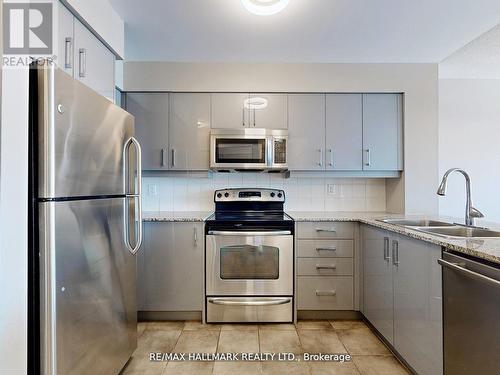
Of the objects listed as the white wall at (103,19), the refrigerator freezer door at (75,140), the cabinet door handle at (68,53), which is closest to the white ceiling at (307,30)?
the white wall at (103,19)

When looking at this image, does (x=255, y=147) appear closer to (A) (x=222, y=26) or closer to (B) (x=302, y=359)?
(A) (x=222, y=26)

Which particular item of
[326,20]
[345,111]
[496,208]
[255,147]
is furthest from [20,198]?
[496,208]

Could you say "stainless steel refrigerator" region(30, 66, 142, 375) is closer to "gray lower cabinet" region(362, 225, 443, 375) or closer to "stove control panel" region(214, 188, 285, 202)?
"stove control panel" region(214, 188, 285, 202)

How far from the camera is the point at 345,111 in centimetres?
283

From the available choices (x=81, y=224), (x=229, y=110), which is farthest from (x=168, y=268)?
(x=229, y=110)

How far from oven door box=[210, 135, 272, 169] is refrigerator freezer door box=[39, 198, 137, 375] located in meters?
1.18

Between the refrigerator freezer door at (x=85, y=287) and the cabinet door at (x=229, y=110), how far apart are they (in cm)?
138

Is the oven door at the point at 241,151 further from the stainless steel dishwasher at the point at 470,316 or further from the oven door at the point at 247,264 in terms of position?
the stainless steel dishwasher at the point at 470,316

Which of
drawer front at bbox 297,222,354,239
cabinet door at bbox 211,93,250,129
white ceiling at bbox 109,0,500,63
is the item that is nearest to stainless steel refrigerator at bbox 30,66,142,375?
white ceiling at bbox 109,0,500,63

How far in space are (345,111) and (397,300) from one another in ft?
5.72

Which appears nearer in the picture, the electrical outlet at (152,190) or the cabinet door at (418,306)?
the cabinet door at (418,306)

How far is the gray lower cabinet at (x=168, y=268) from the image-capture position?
2.47 m

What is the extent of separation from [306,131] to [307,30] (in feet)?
2.95

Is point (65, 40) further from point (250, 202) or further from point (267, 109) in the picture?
point (250, 202)
